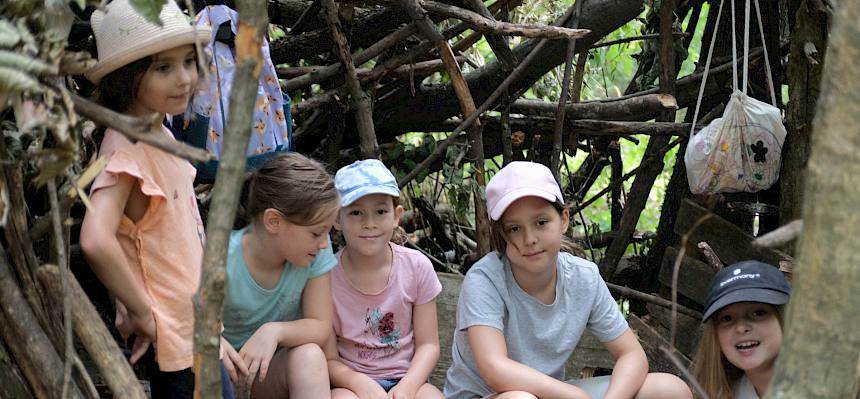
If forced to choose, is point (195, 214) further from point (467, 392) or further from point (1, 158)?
point (467, 392)

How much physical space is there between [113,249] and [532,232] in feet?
3.81

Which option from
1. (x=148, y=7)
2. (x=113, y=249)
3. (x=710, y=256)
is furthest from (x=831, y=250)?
(x=710, y=256)

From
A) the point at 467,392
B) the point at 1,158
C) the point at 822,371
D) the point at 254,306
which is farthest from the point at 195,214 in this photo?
the point at 822,371

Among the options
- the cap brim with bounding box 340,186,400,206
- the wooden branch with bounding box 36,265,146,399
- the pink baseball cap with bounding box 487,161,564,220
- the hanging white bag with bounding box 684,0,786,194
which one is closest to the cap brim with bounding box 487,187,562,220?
the pink baseball cap with bounding box 487,161,564,220

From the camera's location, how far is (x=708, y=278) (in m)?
3.69

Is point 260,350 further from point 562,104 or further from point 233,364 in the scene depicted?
point 562,104

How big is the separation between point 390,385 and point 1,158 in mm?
1505

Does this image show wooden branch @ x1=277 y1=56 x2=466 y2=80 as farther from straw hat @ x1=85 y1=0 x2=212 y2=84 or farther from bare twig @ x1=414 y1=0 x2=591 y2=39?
straw hat @ x1=85 y1=0 x2=212 y2=84

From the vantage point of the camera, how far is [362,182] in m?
2.89

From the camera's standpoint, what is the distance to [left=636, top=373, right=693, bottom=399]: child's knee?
2.83 m

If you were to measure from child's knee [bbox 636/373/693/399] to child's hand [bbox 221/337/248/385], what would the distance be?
107 centimetres

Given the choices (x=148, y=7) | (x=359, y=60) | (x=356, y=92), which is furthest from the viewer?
(x=359, y=60)

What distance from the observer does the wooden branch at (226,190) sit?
47.3 inches

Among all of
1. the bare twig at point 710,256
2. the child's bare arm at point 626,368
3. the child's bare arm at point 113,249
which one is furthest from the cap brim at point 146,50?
the bare twig at point 710,256
